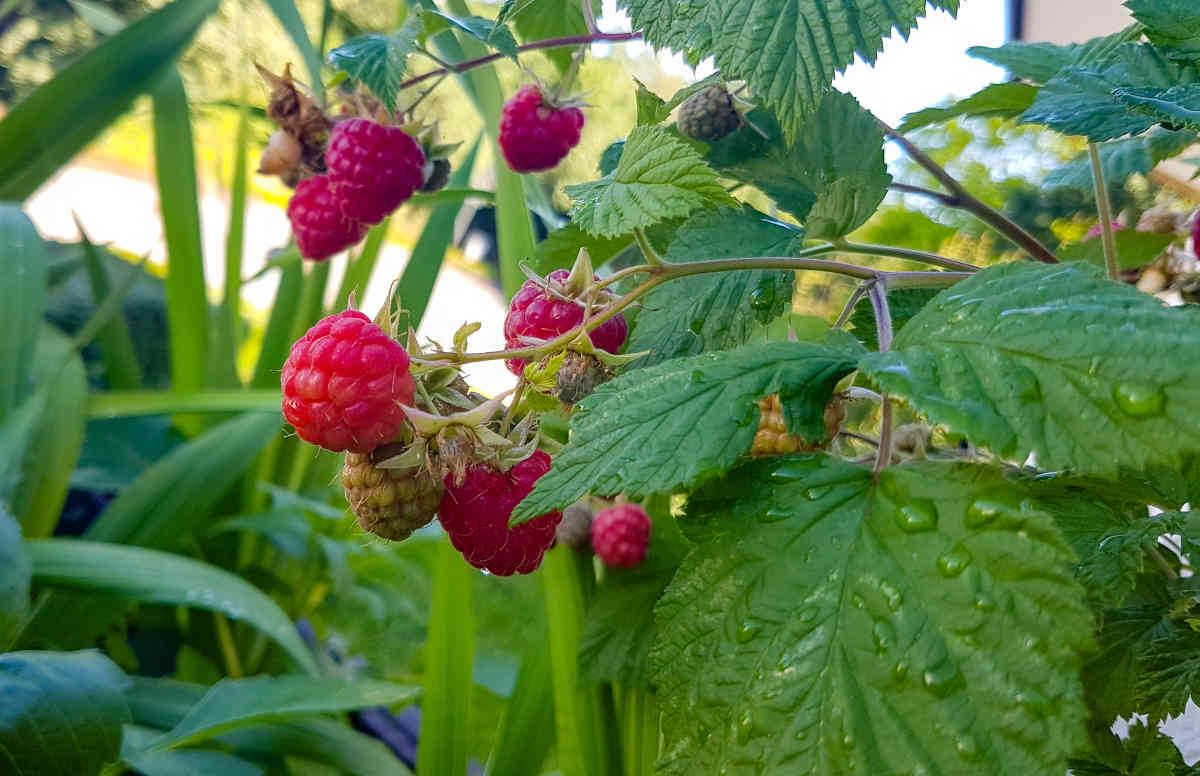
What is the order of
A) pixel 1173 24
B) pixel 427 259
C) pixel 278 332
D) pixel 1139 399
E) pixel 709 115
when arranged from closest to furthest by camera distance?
pixel 1139 399, pixel 1173 24, pixel 709 115, pixel 427 259, pixel 278 332

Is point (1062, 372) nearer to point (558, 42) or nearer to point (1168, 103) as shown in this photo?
point (1168, 103)

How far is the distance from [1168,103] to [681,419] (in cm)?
17

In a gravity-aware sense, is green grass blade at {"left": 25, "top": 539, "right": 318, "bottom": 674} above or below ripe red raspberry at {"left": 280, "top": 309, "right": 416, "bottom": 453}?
above

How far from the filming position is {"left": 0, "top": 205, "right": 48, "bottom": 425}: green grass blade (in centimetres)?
85

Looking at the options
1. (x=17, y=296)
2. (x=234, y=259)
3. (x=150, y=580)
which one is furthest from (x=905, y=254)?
(x=234, y=259)

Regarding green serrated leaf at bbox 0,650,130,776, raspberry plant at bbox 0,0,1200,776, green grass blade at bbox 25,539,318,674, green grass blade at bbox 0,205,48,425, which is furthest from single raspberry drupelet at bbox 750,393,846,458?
green grass blade at bbox 0,205,48,425

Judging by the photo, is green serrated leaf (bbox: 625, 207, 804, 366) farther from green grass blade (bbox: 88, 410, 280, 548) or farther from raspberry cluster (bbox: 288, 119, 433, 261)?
green grass blade (bbox: 88, 410, 280, 548)

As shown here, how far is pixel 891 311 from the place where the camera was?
371mm

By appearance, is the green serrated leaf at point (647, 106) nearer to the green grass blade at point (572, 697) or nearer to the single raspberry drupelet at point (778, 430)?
the single raspberry drupelet at point (778, 430)

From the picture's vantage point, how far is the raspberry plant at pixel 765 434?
185 millimetres

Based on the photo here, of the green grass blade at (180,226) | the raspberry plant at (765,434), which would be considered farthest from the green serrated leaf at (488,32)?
the green grass blade at (180,226)

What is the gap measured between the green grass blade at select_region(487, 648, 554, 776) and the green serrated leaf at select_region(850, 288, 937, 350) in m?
0.34

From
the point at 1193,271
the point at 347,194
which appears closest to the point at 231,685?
the point at 347,194

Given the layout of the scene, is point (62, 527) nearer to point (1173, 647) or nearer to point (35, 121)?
point (35, 121)
